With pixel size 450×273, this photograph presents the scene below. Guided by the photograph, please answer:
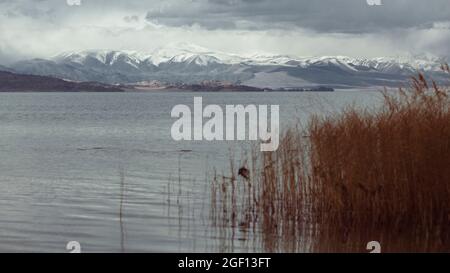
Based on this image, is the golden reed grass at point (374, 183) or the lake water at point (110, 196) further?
the lake water at point (110, 196)

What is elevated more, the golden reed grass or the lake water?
the golden reed grass

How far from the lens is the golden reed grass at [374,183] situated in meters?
15.8

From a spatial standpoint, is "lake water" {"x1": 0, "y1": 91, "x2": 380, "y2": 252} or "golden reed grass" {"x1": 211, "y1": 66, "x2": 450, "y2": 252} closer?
"golden reed grass" {"x1": 211, "y1": 66, "x2": 450, "y2": 252}

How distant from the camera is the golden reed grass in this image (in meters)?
15.8

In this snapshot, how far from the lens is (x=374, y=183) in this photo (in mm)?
16203

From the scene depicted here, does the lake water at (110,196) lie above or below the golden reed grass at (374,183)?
below

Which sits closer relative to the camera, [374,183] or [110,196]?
[374,183]

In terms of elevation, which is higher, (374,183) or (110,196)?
(374,183)
